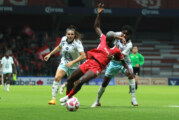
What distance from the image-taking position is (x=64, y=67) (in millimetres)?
14406

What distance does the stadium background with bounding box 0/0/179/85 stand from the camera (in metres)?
35.7

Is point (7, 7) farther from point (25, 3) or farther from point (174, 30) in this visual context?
point (174, 30)

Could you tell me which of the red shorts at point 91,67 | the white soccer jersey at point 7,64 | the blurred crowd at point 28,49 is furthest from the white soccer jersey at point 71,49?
the blurred crowd at point 28,49

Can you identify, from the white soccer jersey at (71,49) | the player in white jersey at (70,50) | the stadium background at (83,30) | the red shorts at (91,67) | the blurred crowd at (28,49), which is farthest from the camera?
the stadium background at (83,30)

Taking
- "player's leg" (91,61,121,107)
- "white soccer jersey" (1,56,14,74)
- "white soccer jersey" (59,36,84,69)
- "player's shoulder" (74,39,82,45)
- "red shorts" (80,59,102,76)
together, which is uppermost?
"player's shoulder" (74,39,82,45)

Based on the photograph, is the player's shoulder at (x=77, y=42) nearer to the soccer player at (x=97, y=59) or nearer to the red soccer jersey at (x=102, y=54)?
the soccer player at (x=97, y=59)

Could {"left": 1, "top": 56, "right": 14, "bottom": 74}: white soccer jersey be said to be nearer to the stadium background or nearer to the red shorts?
the stadium background

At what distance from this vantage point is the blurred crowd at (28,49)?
35.2 m

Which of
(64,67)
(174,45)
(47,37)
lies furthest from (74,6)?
(64,67)

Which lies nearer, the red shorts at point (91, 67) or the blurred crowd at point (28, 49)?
the red shorts at point (91, 67)

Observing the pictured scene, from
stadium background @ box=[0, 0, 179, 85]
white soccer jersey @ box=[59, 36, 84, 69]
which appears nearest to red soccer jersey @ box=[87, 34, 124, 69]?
white soccer jersey @ box=[59, 36, 84, 69]

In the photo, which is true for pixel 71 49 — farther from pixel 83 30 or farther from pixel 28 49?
pixel 83 30

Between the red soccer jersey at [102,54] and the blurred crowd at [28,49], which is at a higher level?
the red soccer jersey at [102,54]

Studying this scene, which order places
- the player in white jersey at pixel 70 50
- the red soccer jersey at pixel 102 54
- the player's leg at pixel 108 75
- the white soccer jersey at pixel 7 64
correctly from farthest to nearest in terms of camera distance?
the white soccer jersey at pixel 7 64, the player in white jersey at pixel 70 50, the player's leg at pixel 108 75, the red soccer jersey at pixel 102 54
